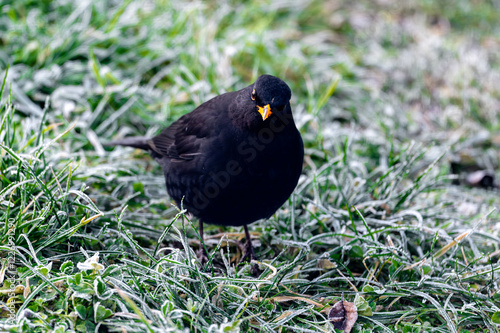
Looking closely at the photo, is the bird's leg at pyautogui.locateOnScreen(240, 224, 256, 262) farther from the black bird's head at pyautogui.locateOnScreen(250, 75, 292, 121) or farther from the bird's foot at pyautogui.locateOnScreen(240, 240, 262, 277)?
the black bird's head at pyautogui.locateOnScreen(250, 75, 292, 121)

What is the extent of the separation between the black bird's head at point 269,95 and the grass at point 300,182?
0.72 meters

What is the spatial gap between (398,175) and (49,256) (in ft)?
7.50

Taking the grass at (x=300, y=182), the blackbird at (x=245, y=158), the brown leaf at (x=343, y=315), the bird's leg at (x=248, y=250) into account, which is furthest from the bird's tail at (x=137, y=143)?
the brown leaf at (x=343, y=315)

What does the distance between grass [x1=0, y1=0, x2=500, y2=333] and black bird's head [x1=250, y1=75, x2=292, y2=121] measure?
717 mm

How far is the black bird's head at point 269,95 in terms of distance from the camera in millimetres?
2506

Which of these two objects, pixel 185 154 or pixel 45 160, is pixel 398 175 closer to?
pixel 185 154

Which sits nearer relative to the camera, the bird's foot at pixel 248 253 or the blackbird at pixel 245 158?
the blackbird at pixel 245 158

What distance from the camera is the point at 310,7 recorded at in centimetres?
646

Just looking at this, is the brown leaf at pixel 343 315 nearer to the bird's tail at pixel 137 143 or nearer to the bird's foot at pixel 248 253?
the bird's foot at pixel 248 253

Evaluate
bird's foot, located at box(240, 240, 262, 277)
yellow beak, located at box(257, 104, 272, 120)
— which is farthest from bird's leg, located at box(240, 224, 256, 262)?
yellow beak, located at box(257, 104, 272, 120)

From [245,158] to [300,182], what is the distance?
1.13m

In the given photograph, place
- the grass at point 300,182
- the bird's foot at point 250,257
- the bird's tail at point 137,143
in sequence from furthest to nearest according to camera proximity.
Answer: the bird's tail at point 137,143, the bird's foot at point 250,257, the grass at point 300,182

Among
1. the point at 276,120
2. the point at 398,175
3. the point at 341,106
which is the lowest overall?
the point at 341,106

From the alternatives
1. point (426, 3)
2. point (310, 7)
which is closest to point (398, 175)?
point (310, 7)
